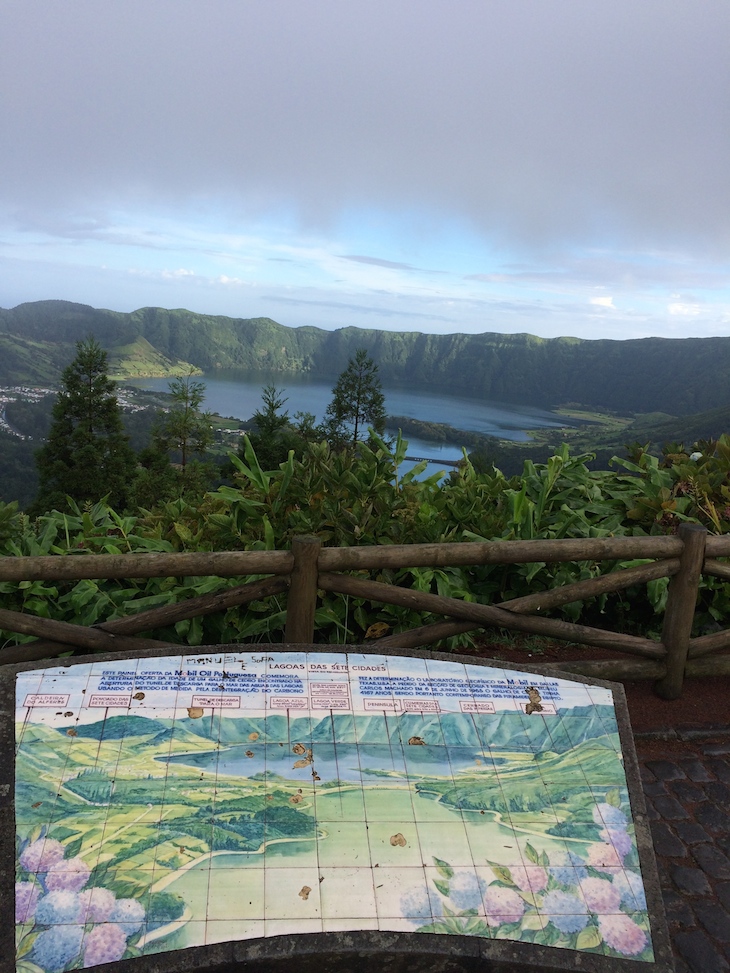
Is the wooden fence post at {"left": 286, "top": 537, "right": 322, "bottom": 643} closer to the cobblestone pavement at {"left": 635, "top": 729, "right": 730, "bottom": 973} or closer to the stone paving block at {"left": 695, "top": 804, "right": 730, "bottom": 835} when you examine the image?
the cobblestone pavement at {"left": 635, "top": 729, "right": 730, "bottom": 973}

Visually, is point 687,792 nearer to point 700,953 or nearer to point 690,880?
point 690,880

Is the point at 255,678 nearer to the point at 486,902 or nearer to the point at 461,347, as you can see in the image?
the point at 486,902

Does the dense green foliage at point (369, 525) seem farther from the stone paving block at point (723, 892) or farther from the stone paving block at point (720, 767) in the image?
the stone paving block at point (723, 892)

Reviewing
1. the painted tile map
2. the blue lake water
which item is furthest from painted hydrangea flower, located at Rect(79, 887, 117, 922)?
the blue lake water

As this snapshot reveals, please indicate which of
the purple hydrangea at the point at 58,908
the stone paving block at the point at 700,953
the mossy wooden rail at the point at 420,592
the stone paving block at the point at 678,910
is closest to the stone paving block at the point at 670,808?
the stone paving block at the point at 678,910

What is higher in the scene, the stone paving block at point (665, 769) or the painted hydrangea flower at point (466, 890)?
the painted hydrangea flower at point (466, 890)

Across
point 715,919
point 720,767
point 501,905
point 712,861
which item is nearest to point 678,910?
point 715,919
